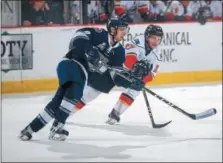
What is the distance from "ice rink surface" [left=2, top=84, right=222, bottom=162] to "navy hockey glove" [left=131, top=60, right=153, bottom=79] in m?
0.07

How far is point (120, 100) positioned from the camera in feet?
3.62

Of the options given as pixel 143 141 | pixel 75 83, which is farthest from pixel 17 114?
pixel 143 141

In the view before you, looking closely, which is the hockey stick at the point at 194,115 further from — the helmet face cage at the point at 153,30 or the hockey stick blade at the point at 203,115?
the helmet face cage at the point at 153,30

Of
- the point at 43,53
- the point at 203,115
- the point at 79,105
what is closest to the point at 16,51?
the point at 43,53

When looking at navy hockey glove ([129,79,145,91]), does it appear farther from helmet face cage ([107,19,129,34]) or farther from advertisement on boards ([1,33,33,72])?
advertisement on boards ([1,33,33,72])

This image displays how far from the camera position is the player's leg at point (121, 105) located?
1087mm

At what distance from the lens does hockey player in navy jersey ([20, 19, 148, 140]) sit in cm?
97

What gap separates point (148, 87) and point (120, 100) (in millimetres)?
92

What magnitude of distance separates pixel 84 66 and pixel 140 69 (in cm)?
13

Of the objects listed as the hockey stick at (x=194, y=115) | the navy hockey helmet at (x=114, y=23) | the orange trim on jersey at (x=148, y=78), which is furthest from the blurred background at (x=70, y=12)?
the hockey stick at (x=194, y=115)

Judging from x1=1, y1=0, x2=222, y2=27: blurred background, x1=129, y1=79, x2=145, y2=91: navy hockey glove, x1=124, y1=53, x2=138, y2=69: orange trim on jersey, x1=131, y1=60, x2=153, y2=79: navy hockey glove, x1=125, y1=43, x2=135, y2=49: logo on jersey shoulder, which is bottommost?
x1=129, y1=79, x2=145, y2=91: navy hockey glove

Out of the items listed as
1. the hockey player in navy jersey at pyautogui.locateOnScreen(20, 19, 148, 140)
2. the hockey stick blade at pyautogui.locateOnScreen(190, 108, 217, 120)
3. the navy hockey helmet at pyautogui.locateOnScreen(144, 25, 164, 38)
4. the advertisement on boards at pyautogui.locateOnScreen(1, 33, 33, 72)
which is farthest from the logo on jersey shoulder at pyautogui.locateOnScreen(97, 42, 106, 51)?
the hockey stick blade at pyautogui.locateOnScreen(190, 108, 217, 120)

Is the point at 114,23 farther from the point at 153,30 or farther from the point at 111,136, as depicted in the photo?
the point at 111,136

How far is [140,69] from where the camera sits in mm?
1033
